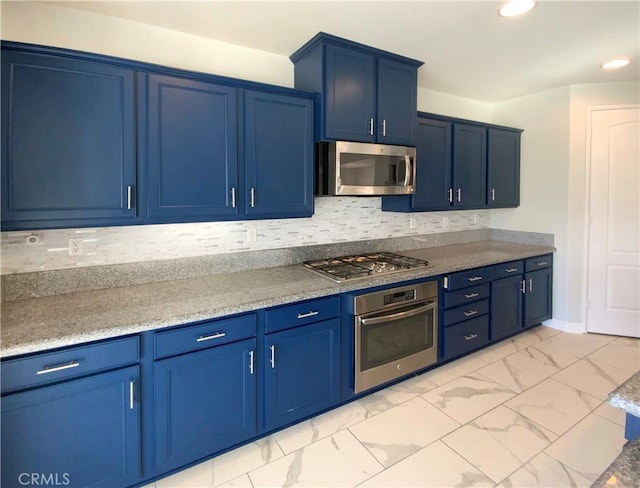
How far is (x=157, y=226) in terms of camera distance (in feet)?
7.44

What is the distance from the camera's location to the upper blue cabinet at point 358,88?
7.99 ft

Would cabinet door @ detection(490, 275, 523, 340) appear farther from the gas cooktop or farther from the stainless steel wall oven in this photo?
the gas cooktop

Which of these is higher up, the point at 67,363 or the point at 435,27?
the point at 435,27

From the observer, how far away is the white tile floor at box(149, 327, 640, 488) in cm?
186

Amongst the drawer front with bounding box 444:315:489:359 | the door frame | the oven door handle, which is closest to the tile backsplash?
the oven door handle

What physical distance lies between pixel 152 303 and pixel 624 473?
192cm

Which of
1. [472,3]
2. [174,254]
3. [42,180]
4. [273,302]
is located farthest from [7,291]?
[472,3]

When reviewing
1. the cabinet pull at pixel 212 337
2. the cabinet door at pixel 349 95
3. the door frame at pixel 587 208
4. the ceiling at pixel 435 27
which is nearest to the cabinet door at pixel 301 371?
the cabinet pull at pixel 212 337

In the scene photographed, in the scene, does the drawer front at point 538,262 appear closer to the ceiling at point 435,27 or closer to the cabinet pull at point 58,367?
the ceiling at point 435,27

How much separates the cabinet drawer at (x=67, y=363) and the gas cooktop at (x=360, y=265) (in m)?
1.25

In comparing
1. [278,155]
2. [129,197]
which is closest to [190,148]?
[129,197]

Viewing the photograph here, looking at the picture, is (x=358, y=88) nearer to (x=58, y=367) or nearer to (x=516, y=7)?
(x=516, y=7)

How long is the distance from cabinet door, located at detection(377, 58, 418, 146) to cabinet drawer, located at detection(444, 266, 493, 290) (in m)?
1.15

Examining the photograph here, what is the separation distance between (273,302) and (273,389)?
530 millimetres
